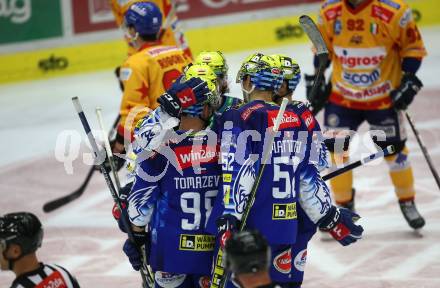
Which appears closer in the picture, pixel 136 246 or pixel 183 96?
pixel 183 96

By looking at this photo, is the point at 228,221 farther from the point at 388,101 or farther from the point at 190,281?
the point at 388,101

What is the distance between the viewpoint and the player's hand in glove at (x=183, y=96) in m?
4.28

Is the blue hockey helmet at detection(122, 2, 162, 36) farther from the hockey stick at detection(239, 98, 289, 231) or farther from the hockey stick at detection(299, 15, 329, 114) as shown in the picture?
the hockey stick at detection(239, 98, 289, 231)

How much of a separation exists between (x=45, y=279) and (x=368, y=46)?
3.41 meters

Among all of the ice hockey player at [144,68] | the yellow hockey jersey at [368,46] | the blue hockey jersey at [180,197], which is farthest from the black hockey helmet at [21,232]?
the yellow hockey jersey at [368,46]

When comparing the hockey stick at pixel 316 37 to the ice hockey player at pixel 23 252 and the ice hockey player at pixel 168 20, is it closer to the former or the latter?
the ice hockey player at pixel 23 252

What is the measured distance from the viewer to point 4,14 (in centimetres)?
1003

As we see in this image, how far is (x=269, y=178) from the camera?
437 centimetres

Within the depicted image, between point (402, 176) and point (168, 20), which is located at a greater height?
point (168, 20)

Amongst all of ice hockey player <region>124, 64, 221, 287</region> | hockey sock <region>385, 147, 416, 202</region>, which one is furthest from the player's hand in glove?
hockey sock <region>385, 147, 416, 202</region>

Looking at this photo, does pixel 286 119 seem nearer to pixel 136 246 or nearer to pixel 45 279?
pixel 136 246

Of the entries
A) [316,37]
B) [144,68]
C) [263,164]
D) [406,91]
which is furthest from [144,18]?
[263,164]

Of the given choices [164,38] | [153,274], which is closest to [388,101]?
[164,38]

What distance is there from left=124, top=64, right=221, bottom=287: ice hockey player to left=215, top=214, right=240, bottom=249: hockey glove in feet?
0.73
